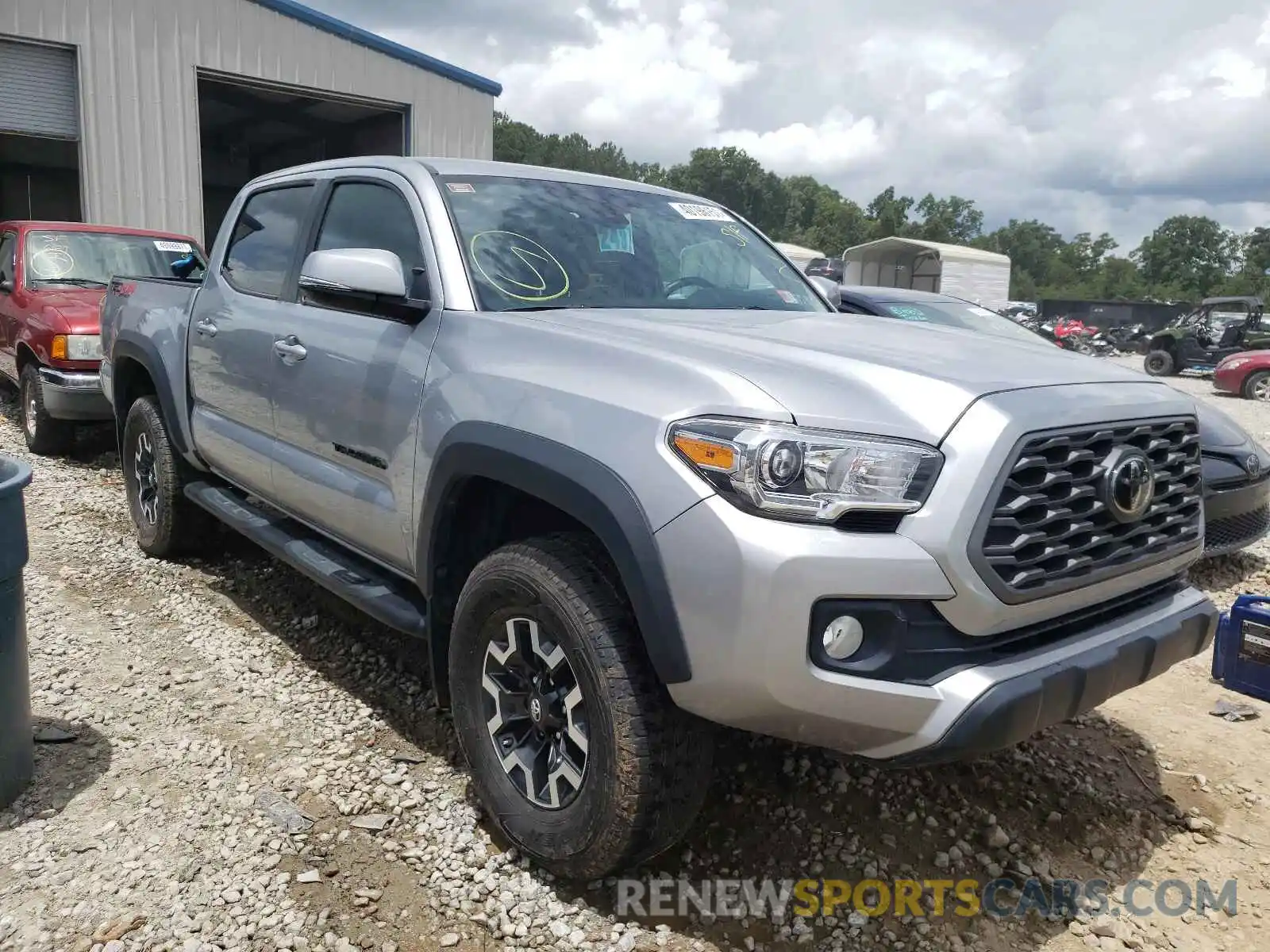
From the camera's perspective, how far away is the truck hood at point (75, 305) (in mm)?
7098

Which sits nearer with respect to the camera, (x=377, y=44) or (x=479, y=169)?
(x=479, y=169)

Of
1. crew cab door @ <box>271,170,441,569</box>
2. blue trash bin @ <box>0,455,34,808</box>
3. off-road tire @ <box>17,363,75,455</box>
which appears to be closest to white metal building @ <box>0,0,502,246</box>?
off-road tire @ <box>17,363,75,455</box>

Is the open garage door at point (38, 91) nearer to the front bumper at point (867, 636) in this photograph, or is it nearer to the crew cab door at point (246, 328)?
the crew cab door at point (246, 328)

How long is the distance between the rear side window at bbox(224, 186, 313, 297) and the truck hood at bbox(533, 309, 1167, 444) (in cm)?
164

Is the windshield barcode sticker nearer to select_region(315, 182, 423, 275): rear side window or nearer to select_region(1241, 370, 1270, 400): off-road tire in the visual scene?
select_region(315, 182, 423, 275): rear side window

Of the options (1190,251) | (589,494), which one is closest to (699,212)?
(589,494)

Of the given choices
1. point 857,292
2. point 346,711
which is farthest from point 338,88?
point 346,711

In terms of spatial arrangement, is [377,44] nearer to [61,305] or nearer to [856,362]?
[61,305]

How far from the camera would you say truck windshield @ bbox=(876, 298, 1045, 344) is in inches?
274

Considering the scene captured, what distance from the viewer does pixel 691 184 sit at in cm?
11231

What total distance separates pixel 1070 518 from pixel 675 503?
0.91 m

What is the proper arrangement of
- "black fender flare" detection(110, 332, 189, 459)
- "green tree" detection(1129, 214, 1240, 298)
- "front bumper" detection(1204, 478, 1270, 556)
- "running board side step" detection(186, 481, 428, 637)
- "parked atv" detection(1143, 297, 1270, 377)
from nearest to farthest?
1. "running board side step" detection(186, 481, 428, 637)
2. "black fender flare" detection(110, 332, 189, 459)
3. "front bumper" detection(1204, 478, 1270, 556)
4. "parked atv" detection(1143, 297, 1270, 377)
5. "green tree" detection(1129, 214, 1240, 298)

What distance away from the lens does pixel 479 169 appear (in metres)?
3.46

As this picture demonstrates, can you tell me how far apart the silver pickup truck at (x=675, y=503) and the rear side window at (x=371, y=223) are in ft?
0.06
